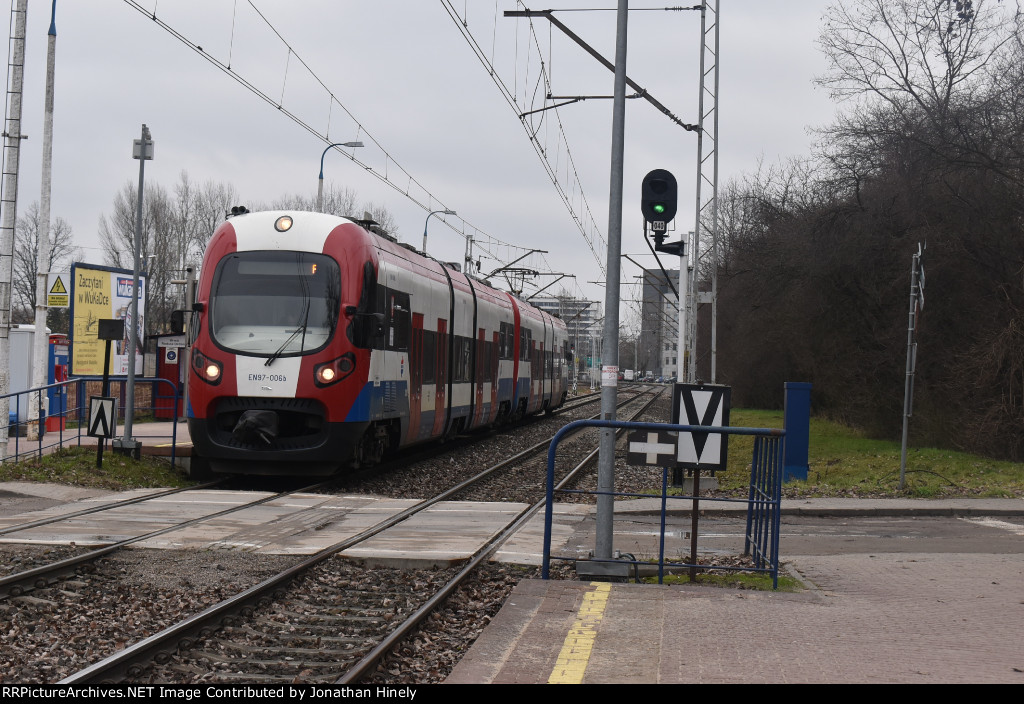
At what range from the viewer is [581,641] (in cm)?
661

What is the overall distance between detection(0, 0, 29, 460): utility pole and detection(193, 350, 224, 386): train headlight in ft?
12.9

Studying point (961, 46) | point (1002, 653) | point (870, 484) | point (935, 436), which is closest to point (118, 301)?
point (870, 484)

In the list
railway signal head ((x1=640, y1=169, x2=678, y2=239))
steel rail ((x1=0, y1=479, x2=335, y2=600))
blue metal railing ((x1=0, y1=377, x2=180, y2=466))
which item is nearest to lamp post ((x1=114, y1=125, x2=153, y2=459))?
blue metal railing ((x1=0, y1=377, x2=180, y2=466))

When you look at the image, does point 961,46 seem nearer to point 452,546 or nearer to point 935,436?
point 935,436

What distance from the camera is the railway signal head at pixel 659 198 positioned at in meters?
10.5

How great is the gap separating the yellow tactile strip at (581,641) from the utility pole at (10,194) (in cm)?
1233

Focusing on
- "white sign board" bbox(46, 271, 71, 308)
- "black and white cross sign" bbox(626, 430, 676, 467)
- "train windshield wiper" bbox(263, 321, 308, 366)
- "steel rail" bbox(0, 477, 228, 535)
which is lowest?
"steel rail" bbox(0, 477, 228, 535)

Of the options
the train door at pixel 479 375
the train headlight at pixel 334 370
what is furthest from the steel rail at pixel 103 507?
the train door at pixel 479 375

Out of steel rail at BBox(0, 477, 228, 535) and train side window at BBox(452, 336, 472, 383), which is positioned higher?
train side window at BBox(452, 336, 472, 383)

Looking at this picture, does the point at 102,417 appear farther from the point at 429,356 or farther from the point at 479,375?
the point at 479,375

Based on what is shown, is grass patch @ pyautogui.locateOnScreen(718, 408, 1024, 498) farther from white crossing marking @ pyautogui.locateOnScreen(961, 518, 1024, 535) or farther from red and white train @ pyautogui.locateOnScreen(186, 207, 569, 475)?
red and white train @ pyautogui.locateOnScreen(186, 207, 569, 475)

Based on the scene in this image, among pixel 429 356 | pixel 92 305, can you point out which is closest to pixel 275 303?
pixel 429 356

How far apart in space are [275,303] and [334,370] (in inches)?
48.8

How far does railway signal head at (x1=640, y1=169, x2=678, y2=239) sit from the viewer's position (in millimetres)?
10500
